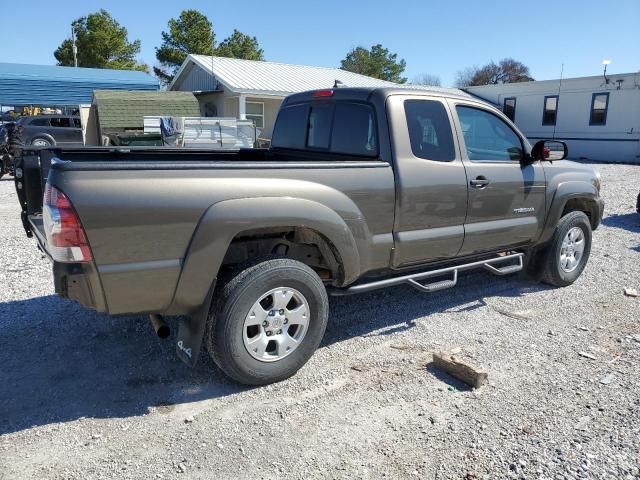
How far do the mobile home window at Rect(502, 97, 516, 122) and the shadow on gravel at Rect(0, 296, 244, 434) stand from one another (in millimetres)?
27952

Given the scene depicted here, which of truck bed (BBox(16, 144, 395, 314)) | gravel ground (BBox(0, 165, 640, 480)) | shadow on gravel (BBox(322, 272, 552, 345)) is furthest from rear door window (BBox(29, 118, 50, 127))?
shadow on gravel (BBox(322, 272, 552, 345))

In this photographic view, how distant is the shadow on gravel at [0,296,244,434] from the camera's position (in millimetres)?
3244

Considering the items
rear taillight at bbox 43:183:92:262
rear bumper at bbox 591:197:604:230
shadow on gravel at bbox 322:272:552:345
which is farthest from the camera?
rear bumper at bbox 591:197:604:230

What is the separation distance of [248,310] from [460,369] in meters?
1.54

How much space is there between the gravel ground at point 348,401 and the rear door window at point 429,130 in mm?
1517

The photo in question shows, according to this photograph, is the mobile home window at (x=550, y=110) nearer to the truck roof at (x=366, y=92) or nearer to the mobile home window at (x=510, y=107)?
the mobile home window at (x=510, y=107)

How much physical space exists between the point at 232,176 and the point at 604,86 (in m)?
26.0

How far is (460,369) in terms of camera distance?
3.65 m

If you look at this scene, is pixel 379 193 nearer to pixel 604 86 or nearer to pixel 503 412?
pixel 503 412

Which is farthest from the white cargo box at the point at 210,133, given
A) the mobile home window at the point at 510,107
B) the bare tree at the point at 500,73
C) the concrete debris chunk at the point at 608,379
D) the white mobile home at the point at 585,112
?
the bare tree at the point at 500,73

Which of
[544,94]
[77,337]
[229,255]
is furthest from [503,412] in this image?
[544,94]

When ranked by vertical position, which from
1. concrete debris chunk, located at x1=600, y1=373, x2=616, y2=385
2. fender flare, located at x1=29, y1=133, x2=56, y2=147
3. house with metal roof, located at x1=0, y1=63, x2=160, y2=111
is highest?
house with metal roof, located at x1=0, y1=63, x2=160, y2=111

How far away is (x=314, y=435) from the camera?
3014 millimetres

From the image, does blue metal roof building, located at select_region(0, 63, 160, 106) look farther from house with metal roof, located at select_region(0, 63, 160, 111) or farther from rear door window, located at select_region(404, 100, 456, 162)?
rear door window, located at select_region(404, 100, 456, 162)
